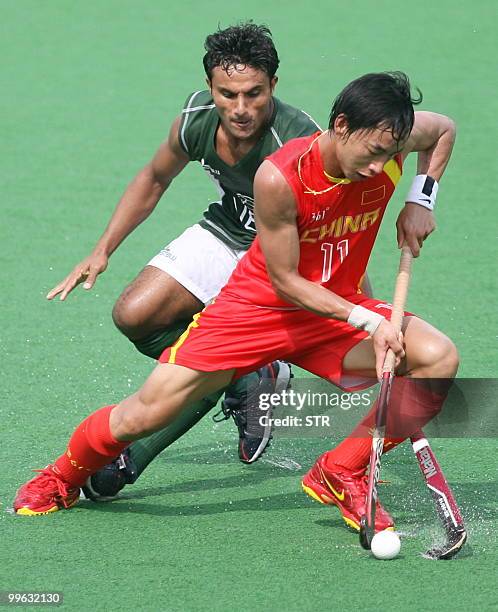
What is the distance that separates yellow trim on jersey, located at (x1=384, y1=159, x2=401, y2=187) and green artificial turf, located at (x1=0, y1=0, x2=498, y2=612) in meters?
1.16

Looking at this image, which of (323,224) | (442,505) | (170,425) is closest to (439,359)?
(442,505)

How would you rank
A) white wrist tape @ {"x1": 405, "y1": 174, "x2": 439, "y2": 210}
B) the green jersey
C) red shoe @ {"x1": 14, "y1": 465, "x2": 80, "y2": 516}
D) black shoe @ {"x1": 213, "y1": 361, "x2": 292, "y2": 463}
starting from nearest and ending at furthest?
red shoe @ {"x1": 14, "y1": 465, "x2": 80, "y2": 516} → white wrist tape @ {"x1": 405, "y1": 174, "x2": 439, "y2": 210} → the green jersey → black shoe @ {"x1": 213, "y1": 361, "x2": 292, "y2": 463}

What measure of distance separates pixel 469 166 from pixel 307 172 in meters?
4.38

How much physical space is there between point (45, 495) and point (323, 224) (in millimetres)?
1328

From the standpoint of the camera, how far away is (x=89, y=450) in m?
4.35

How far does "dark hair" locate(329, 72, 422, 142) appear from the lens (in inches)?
151

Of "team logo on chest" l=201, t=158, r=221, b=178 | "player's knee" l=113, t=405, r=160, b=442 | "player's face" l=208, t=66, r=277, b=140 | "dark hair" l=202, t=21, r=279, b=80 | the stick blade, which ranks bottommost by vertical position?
the stick blade

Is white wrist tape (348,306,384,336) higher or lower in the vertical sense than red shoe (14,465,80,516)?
higher

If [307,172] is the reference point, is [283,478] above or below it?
below

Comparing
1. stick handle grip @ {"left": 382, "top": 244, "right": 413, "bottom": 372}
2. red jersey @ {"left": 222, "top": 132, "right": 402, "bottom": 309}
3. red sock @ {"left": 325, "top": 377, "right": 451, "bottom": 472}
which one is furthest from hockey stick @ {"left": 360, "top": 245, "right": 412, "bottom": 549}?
red jersey @ {"left": 222, "top": 132, "right": 402, "bottom": 309}

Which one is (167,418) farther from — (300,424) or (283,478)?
(300,424)

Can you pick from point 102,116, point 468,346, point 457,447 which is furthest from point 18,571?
point 102,116

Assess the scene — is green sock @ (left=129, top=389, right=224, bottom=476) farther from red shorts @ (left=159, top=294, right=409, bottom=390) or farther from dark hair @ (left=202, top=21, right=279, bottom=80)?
dark hair @ (left=202, top=21, right=279, bottom=80)

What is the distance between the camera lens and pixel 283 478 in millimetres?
4797
